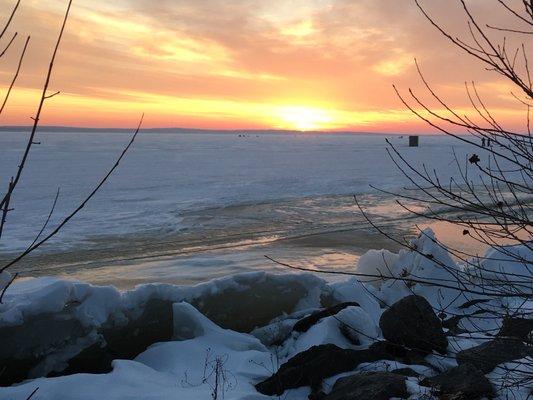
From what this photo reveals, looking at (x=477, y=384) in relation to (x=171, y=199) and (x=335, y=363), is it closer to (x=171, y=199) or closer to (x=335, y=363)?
(x=335, y=363)

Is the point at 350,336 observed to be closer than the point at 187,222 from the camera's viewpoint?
Yes

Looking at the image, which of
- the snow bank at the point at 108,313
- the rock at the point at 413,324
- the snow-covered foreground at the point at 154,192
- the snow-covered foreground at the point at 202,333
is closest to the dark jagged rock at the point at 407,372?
the snow-covered foreground at the point at 202,333

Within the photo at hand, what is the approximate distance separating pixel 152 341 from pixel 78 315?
3.45 ft

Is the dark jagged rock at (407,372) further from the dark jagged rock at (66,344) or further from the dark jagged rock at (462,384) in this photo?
the dark jagged rock at (66,344)

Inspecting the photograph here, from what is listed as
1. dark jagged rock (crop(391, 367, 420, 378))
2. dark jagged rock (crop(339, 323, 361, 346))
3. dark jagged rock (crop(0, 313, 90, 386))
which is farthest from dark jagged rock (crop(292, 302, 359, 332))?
dark jagged rock (crop(0, 313, 90, 386))

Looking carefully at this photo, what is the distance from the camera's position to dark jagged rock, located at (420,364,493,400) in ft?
15.5

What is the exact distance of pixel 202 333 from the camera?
629 centimetres

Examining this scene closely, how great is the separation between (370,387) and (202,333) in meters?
2.34

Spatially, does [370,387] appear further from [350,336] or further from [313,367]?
[350,336]

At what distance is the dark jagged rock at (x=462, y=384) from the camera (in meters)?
4.71

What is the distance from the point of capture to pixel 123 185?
72.5 feet

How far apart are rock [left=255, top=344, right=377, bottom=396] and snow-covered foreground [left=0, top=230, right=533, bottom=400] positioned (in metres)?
0.09

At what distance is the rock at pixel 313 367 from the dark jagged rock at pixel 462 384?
2.87 ft

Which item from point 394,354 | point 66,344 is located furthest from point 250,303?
point 66,344
